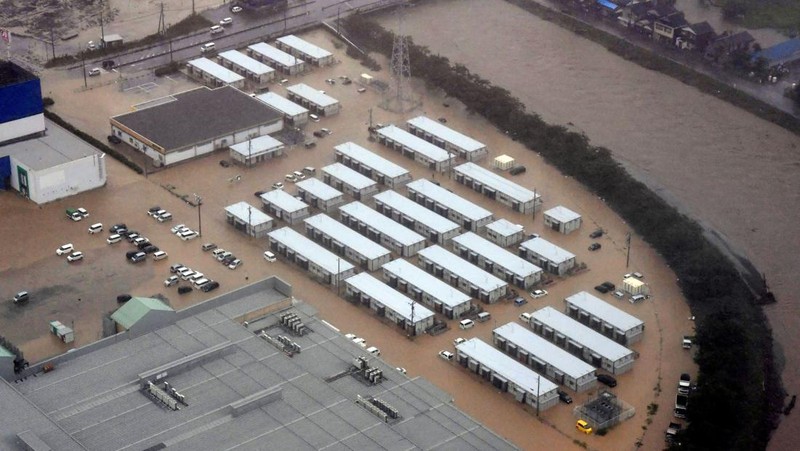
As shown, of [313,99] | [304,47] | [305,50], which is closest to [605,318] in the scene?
[313,99]

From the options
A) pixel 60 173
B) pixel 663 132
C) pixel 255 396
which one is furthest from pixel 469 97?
pixel 255 396

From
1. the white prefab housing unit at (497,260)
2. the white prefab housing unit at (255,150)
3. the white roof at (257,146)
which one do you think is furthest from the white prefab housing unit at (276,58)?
the white prefab housing unit at (497,260)

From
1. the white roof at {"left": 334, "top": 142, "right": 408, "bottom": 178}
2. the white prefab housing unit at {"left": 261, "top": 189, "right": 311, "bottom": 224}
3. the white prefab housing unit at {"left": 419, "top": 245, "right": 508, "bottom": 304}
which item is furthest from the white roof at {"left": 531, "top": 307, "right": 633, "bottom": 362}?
the white roof at {"left": 334, "top": 142, "right": 408, "bottom": 178}

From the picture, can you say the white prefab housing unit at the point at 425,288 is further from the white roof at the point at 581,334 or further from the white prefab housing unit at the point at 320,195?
the white prefab housing unit at the point at 320,195

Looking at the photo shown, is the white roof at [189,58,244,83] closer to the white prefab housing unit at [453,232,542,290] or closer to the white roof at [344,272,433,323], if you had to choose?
the white prefab housing unit at [453,232,542,290]

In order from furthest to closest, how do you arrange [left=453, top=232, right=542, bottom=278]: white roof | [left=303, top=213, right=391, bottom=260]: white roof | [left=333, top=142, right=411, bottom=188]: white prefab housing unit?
[left=333, top=142, right=411, bottom=188]: white prefab housing unit, [left=303, top=213, right=391, bottom=260]: white roof, [left=453, top=232, right=542, bottom=278]: white roof

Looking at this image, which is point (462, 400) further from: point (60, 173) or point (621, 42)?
point (621, 42)
